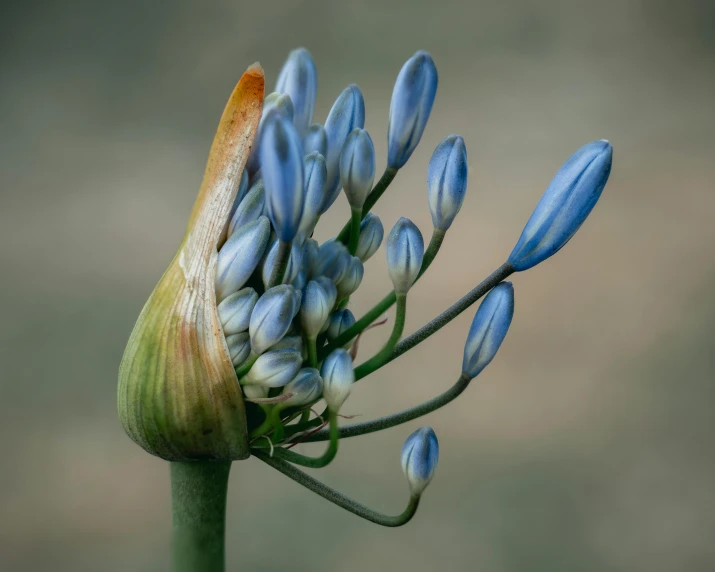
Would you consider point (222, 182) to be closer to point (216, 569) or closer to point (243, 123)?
point (243, 123)

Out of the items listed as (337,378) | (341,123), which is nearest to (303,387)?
(337,378)

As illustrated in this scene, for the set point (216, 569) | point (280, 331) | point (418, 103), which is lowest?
point (216, 569)

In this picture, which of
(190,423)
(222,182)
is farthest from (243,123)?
(190,423)

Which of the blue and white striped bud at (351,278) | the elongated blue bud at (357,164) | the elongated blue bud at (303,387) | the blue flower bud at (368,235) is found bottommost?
the elongated blue bud at (303,387)

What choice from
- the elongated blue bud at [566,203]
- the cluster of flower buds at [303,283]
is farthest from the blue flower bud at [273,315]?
the elongated blue bud at [566,203]

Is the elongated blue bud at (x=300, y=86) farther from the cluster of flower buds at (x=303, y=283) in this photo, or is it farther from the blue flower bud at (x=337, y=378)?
the blue flower bud at (x=337, y=378)

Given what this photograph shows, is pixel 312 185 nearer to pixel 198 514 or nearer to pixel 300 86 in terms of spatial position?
pixel 300 86
